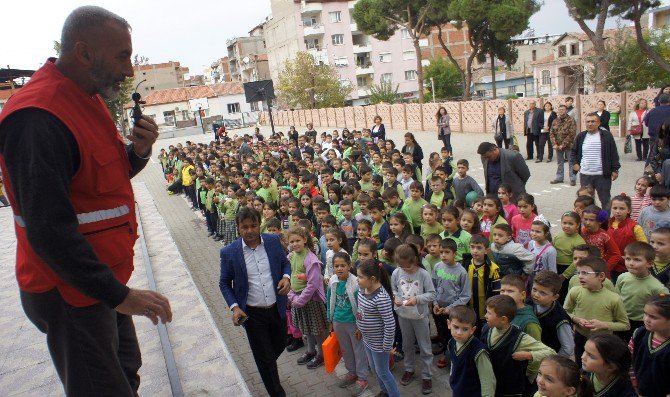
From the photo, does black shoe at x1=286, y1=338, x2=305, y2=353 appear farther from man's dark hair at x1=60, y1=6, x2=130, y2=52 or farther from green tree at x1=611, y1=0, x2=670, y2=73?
green tree at x1=611, y1=0, x2=670, y2=73

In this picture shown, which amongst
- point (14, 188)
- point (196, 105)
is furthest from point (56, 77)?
point (196, 105)

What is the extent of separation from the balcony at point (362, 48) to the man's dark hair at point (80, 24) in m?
50.5

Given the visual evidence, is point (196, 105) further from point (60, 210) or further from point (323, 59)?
point (60, 210)

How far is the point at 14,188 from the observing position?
4.72ft

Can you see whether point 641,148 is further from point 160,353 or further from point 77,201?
point 77,201

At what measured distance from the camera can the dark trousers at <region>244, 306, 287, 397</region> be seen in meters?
3.80

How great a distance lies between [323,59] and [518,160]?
146ft

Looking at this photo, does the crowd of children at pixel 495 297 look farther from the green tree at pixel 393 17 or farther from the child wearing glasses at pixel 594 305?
the green tree at pixel 393 17

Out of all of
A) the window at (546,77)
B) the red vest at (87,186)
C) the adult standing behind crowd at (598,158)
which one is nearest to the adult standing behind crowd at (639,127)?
the adult standing behind crowd at (598,158)

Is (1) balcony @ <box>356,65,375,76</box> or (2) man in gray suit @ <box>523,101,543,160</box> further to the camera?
(1) balcony @ <box>356,65,375,76</box>

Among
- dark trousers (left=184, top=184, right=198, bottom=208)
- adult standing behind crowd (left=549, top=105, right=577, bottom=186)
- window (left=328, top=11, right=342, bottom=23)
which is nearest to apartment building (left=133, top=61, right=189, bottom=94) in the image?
window (left=328, top=11, right=342, bottom=23)

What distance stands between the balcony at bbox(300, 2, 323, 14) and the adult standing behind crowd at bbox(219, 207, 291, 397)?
1886 inches

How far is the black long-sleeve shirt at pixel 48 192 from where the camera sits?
54.0 inches

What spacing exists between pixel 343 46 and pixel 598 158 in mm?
45405
